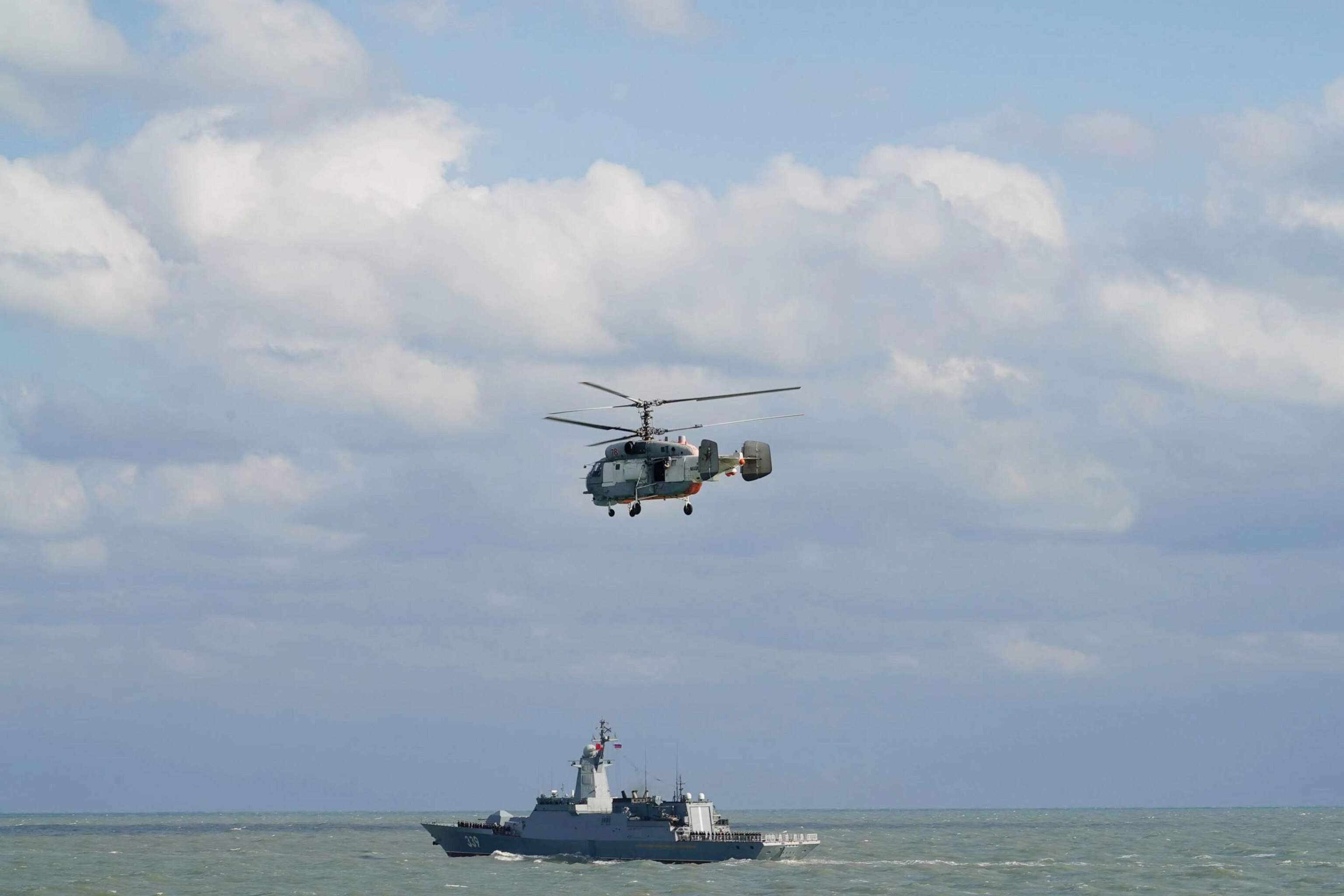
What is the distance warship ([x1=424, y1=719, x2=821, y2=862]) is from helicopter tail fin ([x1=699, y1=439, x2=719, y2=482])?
43.4 m

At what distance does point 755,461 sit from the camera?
62.4 metres

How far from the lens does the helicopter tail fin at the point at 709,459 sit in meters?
61.2

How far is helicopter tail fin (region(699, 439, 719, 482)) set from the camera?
2409 inches

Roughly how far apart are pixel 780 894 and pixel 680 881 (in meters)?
6.72

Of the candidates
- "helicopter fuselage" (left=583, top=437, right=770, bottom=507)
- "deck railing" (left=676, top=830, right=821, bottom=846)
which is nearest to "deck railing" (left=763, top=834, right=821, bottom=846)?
"deck railing" (left=676, top=830, right=821, bottom=846)

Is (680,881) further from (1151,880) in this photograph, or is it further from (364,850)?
(364,850)

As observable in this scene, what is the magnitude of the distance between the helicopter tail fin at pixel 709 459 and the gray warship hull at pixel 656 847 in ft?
144

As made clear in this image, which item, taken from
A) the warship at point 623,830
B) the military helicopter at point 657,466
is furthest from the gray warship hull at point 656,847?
the military helicopter at point 657,466

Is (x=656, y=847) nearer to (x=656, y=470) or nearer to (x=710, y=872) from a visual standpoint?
(x=710, y=872)

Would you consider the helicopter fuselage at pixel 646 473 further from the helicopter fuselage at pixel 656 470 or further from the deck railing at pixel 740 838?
the deck railing at pixel 740 838

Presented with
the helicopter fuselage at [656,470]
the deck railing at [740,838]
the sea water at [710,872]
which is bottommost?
the sea water at [710,872]

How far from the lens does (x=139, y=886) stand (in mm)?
105438

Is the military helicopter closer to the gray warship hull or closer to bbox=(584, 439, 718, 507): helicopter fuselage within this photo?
bbox=(584, 439, 718, 507): helicopter fuselage

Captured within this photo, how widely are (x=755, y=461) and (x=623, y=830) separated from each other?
1734 inches
